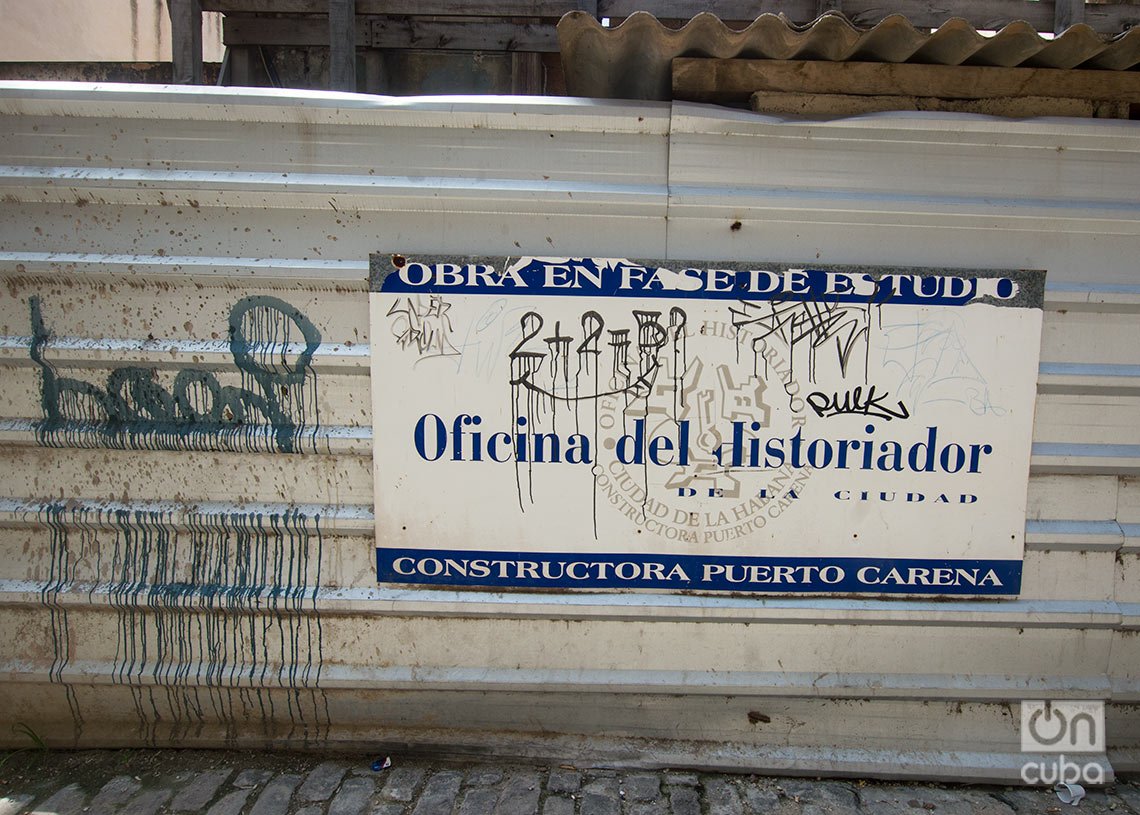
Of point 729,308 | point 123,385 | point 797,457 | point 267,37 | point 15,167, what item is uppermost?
point 267,37

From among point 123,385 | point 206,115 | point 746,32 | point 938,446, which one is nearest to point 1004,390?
point 938,446

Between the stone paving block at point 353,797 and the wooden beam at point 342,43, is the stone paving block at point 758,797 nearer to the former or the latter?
the stone paving block at point 353,797

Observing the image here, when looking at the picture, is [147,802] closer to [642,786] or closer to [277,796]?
[277,796]

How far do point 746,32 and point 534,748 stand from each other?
2.56 meters

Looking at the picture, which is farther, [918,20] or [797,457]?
Answer: [918,20]

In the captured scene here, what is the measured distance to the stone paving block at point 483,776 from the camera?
9.09ft

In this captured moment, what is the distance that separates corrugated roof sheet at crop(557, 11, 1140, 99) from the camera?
2340 mm

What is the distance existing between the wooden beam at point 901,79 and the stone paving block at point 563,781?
2479mm

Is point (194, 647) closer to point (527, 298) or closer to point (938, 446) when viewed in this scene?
point (527, 298)

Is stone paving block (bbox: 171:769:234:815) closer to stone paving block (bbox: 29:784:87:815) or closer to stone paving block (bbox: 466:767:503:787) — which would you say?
stone paving block (bbox: 29:784:87:815)

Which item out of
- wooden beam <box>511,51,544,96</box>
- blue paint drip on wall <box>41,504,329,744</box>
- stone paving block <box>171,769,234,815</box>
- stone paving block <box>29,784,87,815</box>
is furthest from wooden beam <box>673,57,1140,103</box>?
stone paving block <box>29,784,87,815</box>

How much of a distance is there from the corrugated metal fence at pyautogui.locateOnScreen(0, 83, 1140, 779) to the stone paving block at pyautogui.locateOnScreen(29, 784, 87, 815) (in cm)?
24

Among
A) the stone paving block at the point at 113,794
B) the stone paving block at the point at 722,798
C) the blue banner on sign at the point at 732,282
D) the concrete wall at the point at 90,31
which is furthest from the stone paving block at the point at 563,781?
the concrete wall at the point at 90,31

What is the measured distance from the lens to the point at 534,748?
2863 millimetres
